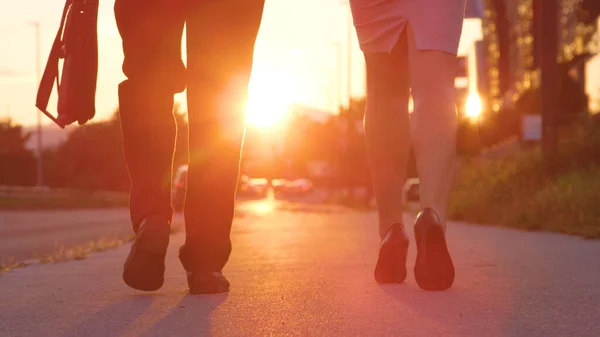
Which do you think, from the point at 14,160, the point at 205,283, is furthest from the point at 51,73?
the point at 14,160

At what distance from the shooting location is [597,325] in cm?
231

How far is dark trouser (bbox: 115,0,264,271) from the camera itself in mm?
3197

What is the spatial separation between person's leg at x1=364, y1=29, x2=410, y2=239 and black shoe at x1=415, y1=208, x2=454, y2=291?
0.61m

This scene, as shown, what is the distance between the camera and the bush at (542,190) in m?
8.15

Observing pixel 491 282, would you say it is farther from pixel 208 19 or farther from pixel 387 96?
pixel 208 19

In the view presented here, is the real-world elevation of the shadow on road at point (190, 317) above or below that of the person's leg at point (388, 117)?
below

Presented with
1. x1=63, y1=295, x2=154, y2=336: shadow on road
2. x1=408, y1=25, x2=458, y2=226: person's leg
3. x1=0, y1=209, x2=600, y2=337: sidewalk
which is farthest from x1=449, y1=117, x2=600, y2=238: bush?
x1=63, y1=295, x2=154, y2=336: shadow on road

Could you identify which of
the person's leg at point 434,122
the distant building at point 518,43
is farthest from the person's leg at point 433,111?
the distant building at point 518,43

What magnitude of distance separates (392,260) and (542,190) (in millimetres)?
7429

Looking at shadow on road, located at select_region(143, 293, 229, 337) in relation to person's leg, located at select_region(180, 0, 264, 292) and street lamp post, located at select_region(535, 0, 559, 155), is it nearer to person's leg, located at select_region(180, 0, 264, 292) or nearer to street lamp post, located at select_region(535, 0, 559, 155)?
person's leg, located at select_region(180, 0, 264, 292)

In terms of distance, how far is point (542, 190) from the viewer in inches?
Answer: 405

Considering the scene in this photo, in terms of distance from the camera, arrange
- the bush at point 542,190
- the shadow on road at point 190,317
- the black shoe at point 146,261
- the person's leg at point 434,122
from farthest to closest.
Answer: the bush at point 542,190 → the person's leg at point 434,122 → the black shoe at point 146,261 → the shadow on road at point 190,317

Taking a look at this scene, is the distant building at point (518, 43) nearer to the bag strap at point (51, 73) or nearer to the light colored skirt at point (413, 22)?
the light colored skirt at point (413, 22)

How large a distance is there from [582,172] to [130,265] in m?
9.05
